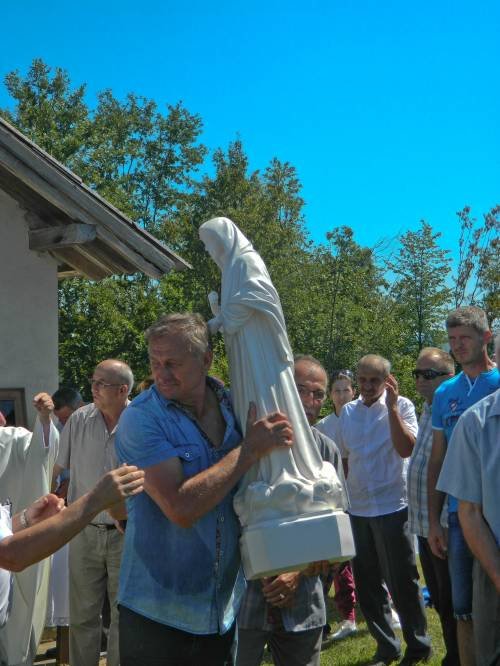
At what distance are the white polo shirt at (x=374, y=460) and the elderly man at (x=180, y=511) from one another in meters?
3.34

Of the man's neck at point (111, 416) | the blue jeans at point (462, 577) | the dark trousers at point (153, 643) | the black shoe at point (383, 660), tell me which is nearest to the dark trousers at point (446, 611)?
the black shoe at point (383, 660)

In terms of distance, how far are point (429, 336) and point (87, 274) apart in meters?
21.4

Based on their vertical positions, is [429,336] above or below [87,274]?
above

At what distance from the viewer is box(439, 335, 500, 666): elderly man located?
11.2 feet

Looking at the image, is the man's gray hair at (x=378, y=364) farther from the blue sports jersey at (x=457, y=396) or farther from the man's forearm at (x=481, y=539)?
the man's forearm at (x=481, y=539)

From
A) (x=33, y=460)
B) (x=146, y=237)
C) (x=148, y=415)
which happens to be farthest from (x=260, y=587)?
(x=146, y=237)

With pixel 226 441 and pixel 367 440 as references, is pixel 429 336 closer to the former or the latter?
pixel 367 440

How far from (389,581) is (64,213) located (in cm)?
410

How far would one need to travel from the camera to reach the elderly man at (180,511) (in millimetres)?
2879

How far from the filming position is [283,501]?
3031 mm

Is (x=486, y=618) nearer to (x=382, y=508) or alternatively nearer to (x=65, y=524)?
(x=65, y=524)

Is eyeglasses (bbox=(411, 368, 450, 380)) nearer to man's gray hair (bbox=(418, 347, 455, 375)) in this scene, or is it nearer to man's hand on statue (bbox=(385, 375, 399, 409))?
man's gray hair (bbox=(418, 347, 455, 375))

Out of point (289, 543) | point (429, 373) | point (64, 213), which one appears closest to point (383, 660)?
point (429, 373)

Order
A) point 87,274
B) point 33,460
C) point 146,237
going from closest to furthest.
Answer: point 33,460 → point 146,237 → point 87,274
